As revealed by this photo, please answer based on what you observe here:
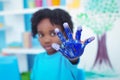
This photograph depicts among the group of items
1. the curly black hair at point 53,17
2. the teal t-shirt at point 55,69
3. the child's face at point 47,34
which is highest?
the curly black hair at point 53,17

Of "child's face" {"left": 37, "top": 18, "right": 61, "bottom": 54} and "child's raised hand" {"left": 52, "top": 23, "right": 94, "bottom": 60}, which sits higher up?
"child's raised hand" {"left": 52, "top": 23, "right": 94, "bottom": 60}

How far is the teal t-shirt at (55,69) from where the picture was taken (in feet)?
2.48

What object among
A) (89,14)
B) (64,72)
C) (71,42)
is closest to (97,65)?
(89,14)

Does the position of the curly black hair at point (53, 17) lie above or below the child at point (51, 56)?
above

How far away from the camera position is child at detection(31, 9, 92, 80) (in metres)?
0.76

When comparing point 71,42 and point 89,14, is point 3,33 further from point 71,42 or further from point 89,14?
point 71,42

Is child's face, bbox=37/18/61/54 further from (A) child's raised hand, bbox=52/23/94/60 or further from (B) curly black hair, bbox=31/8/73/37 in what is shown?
(A) child's raised hand, bbox=52/23/94/60

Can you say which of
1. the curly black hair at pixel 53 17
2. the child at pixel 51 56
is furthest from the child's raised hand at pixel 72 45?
the curly black hair at pixel 53 17

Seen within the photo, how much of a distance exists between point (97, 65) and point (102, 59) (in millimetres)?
56

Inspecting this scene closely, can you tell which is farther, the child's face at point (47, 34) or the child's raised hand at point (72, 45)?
the child's face at point (47, 34)

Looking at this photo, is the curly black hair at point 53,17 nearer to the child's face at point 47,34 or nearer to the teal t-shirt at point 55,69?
the child's face at point 47,34

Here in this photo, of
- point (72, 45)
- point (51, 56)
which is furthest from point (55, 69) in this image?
point (72, 45)

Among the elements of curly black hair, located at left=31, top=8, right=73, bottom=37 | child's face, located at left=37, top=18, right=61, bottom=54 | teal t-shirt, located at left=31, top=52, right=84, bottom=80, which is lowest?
teal t-shirt, located at left=31, top=52, right=84, bottom=80

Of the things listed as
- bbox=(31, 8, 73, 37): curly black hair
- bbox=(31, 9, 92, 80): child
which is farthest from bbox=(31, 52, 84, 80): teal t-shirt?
bbox=(31, 8, 73, 37): curly black hair
